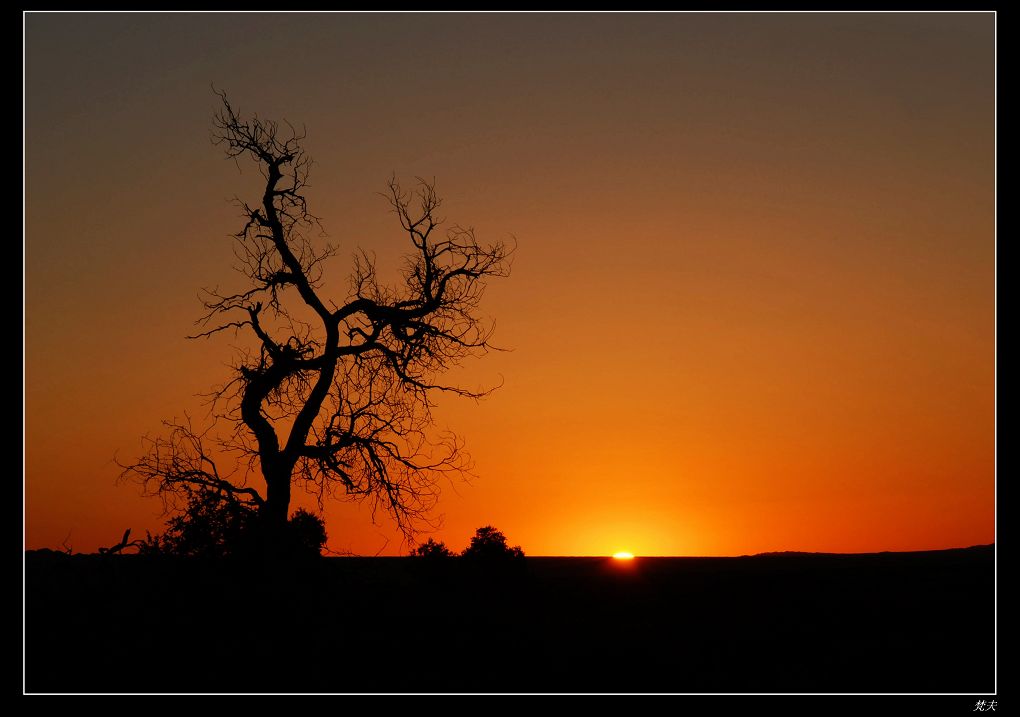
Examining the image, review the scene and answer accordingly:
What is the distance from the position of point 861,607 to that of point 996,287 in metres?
8.96

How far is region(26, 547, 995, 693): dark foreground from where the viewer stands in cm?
A: 1783

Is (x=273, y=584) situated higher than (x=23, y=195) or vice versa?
(x=23, y=195)

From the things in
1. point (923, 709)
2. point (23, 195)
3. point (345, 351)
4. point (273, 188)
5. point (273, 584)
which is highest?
point (273, 188)

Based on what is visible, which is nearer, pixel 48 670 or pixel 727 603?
pixel 48 670

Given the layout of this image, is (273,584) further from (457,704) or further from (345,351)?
(457,704)

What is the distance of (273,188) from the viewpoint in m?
21.3

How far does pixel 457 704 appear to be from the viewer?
1616cm

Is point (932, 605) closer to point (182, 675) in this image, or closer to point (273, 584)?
point (273, 584)

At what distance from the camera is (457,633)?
2050 cm

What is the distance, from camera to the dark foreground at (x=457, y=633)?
1783 cm
